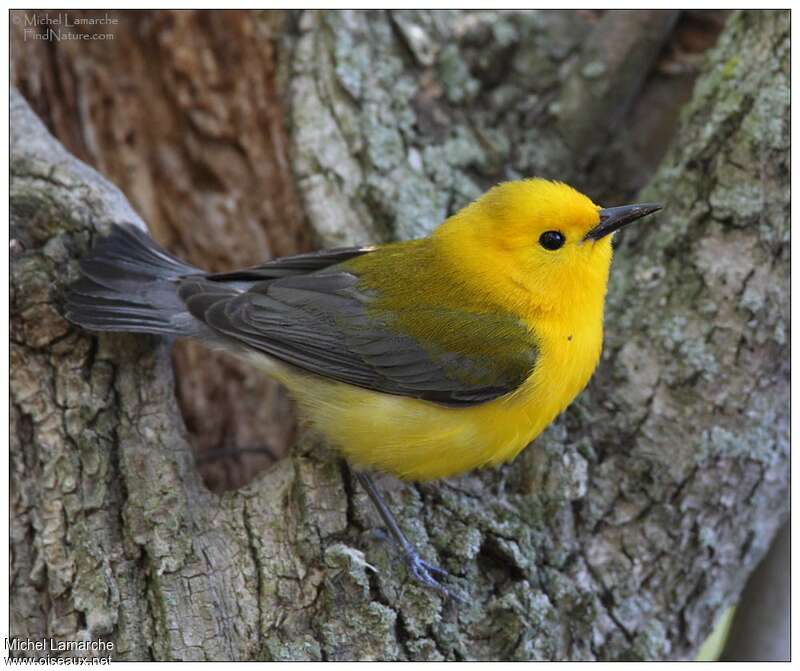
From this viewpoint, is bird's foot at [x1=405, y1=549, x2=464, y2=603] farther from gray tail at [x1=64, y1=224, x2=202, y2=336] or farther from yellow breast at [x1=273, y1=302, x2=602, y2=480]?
gray tail at [x1=64, y1=224, x2=202, y2=336]

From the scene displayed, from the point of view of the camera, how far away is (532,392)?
354cm

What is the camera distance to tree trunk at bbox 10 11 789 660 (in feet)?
10.4

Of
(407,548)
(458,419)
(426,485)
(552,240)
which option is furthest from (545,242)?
(407,548)

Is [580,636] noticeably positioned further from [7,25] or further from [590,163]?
[7,25]

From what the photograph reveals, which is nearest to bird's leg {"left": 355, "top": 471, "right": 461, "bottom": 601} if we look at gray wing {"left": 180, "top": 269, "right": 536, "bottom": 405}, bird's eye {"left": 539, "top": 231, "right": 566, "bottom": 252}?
gray wing {"left": 180, "top": 269, "right": 536, "bottom": 405}

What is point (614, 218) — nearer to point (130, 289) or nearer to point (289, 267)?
point (289, 267)

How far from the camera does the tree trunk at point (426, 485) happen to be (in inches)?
125

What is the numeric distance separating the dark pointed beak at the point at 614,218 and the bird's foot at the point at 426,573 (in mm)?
1488

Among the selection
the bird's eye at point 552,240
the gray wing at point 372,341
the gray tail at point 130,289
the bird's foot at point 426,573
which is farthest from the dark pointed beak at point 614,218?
the gray tail at point 130,289

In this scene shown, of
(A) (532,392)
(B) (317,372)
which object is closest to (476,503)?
(A) (532,392)

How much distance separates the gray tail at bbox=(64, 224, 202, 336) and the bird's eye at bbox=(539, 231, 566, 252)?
156 centimetres

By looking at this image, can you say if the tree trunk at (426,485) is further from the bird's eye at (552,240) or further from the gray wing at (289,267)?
the bird's eye at (552,240)

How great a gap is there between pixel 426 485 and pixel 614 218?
1.40 m

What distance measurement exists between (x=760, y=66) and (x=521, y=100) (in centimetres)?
140
